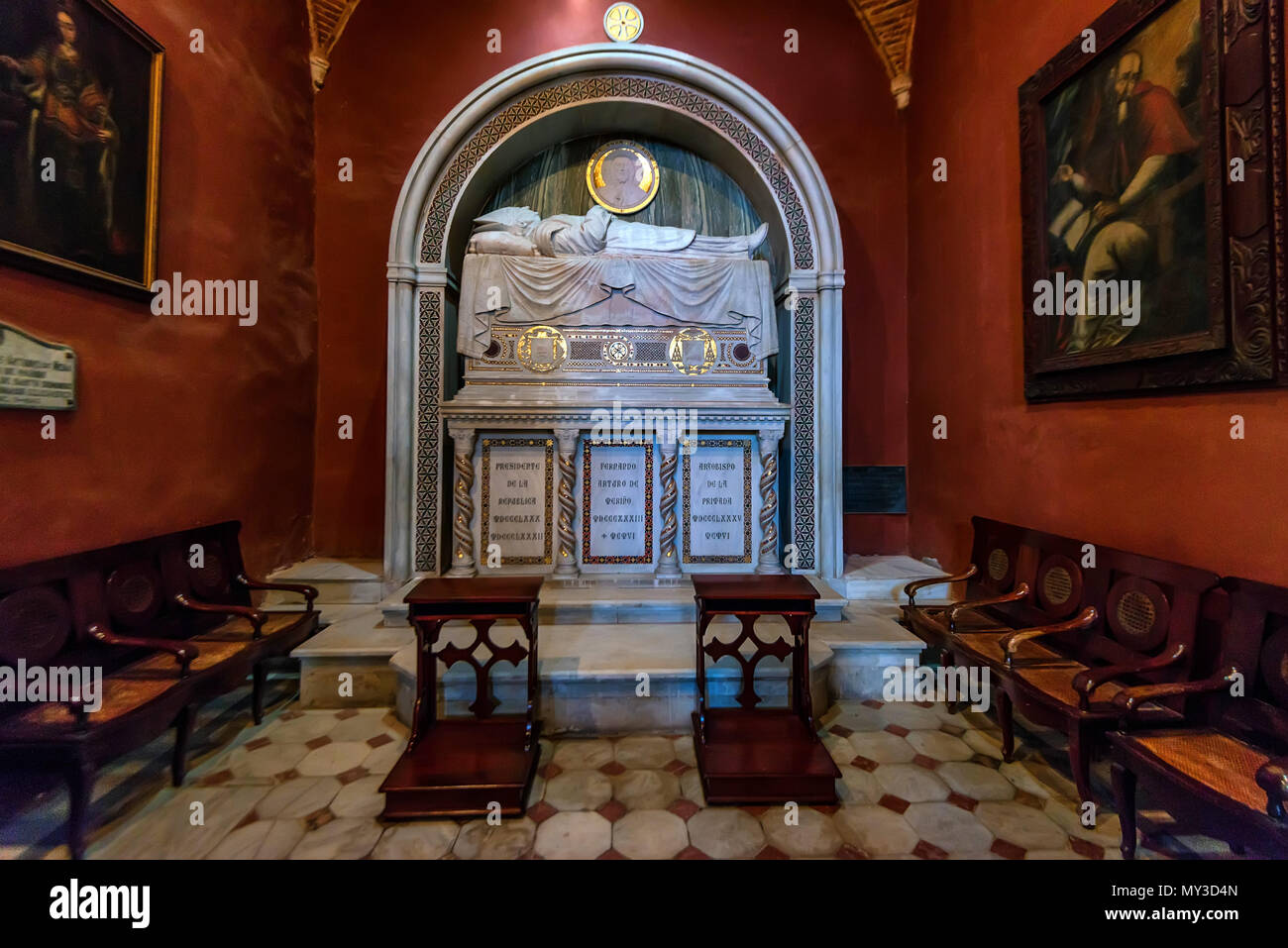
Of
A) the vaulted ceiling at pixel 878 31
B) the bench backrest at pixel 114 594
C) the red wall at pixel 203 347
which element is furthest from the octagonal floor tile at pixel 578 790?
the vaulted ceiling at pixel 878 31

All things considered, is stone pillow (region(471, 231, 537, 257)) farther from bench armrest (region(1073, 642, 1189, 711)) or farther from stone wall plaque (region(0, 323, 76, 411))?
bench armrest (region(1073, 642, 1189, 711))

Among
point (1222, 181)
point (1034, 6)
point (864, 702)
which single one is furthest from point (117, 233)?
point (1034, 6)

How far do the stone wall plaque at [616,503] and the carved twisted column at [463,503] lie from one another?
857 mm

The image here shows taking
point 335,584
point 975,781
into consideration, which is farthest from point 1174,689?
point 335,584

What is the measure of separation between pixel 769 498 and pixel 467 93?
4288 millimetres

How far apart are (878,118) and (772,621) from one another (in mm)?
4488

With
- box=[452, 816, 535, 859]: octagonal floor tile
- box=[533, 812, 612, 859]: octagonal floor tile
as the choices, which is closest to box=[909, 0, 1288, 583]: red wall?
box=[533, 812, 612, 859]: octagonal floor tile

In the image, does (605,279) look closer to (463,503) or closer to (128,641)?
(463,503)

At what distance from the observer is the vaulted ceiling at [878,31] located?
14.1ft

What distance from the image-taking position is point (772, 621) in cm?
336

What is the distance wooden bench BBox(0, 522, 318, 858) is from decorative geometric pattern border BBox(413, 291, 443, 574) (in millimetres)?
951

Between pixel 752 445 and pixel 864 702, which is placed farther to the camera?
pixel 752 445

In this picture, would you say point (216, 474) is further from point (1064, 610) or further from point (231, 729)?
point (1064, 610)

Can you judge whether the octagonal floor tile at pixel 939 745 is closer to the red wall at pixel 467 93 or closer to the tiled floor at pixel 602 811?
the tiled floor at pixel 602 811
